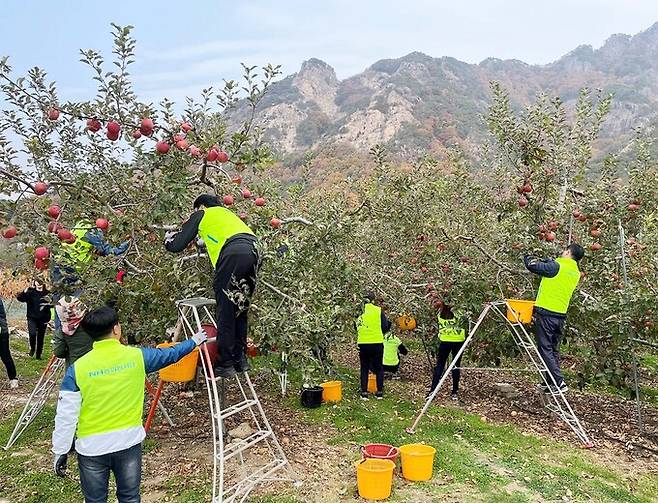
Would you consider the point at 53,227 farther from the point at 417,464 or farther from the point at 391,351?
the point at 391,351

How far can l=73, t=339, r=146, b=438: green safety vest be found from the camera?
11.5ft

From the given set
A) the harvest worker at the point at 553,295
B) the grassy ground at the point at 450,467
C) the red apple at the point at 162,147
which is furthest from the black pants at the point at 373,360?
the red apple at the point at 162,147

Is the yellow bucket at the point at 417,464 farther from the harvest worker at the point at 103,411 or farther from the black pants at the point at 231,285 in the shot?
the harvest worker at the point at 103,411

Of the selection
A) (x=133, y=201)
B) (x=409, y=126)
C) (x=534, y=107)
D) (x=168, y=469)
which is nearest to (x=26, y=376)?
(x=168, y=469)

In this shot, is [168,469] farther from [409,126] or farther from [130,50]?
[409,126]

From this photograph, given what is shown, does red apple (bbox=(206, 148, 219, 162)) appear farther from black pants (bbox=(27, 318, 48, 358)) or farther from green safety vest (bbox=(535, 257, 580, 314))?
black pants (bbox=(27, 318, 48, 358))

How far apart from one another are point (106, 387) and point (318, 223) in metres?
3.25

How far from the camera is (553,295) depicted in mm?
6723

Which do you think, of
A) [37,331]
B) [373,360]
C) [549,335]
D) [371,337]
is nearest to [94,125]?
[371,337]

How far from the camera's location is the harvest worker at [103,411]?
138 inches

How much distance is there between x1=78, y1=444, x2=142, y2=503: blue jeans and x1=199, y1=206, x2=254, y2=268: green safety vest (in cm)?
153

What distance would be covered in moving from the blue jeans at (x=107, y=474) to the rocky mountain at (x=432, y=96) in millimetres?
39265

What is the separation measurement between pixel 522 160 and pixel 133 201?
16.1 feet

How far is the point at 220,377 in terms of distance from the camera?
14.7 feet
